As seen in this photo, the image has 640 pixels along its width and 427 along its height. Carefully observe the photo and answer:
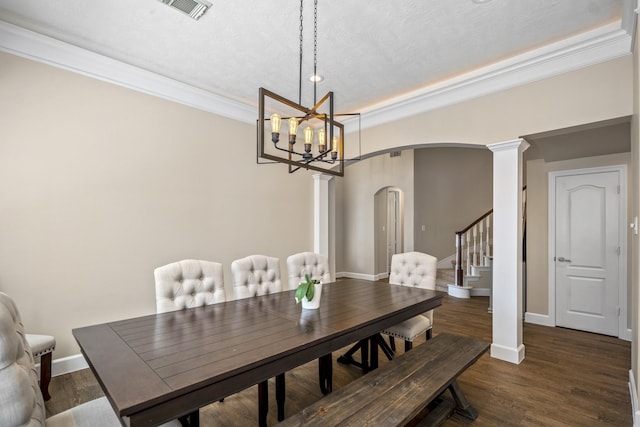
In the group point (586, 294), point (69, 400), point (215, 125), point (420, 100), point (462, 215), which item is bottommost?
point (69, 400)

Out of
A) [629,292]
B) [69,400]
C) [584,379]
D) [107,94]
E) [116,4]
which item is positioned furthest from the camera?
[629,292]

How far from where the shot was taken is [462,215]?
24.7ft

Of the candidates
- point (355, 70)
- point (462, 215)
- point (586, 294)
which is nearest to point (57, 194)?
point (355, 70)

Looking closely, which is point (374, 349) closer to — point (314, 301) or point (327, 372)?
point (327, 372)

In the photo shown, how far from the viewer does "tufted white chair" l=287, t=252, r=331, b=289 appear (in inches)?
122

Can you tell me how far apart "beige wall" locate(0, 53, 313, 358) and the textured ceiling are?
49cm

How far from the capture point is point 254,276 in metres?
2.78

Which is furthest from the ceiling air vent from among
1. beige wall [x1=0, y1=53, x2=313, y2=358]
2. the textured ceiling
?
beige wall [x1=0, y1=53, x2=313, y2=358]

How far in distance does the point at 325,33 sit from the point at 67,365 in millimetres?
3685

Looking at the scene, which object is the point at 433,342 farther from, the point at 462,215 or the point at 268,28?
the point at 462,215

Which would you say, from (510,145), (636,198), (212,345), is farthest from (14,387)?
(510,145)

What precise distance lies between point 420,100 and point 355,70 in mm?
1012

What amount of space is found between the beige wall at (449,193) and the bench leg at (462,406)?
5.21 meters

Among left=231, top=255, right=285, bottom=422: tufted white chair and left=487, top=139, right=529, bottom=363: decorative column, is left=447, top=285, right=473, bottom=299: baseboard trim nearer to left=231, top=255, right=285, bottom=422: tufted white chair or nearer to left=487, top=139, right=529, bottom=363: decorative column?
left=487, top=139, right=529, bottom=363: decorative column
